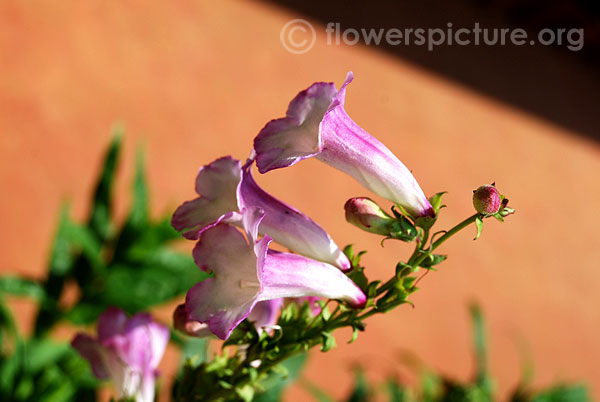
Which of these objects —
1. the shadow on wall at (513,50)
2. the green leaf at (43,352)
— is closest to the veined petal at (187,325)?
the green leaf at (43,352)

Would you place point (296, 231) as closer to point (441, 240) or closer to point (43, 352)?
point (441, 240)

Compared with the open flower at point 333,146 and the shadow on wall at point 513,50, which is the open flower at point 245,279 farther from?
the shadow on wall at point 513,50

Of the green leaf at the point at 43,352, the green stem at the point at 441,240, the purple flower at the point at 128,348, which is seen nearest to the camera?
the green stem at the point at 441,240

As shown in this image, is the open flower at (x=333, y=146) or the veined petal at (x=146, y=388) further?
the veined petal at (x=146, y=388)

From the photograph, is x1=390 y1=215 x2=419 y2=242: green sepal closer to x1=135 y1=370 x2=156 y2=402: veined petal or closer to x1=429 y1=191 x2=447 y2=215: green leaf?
x1=429 y1=191 x2=447 y2=215: green leaf

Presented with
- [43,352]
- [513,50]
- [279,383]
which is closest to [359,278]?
[279,383]

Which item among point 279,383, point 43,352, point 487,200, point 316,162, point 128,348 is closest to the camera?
point 487,200

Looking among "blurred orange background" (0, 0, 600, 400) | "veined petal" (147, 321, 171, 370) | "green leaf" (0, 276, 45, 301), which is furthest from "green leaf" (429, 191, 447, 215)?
"blurred orange background" (0, 0, 600, 400)

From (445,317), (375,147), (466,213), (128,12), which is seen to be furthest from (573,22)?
(375,147)
